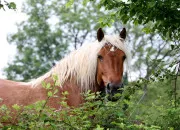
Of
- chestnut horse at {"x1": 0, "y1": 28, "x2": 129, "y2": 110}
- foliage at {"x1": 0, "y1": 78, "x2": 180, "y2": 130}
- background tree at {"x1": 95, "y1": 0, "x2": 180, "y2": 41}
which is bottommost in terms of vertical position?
foliage at {"x1": 0, "y1": 78, "x2": 180, "y2": 130}

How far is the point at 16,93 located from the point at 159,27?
213 cm

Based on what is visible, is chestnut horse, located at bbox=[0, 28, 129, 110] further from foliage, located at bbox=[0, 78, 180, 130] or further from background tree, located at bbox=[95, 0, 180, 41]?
foliage, located at bbox=[0, 78, 180, 130]

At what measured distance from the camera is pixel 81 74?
603 cm

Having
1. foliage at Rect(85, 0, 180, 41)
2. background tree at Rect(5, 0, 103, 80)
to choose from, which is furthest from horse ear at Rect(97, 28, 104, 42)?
background tree at Rect(5, 0, 103, 80)

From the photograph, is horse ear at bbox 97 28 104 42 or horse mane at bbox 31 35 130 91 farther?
horse ear at bbox 97 28 104 42

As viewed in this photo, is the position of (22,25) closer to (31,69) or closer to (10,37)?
(10,37)

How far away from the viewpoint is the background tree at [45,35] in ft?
127

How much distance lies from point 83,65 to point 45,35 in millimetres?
35383

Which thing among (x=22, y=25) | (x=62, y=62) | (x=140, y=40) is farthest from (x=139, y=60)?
(x=62, y=62)

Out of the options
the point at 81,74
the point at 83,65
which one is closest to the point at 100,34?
the point at 83,65

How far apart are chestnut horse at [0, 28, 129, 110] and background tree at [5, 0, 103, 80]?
32.4 metres

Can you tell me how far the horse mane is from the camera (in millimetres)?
6004

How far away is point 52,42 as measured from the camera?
135ft

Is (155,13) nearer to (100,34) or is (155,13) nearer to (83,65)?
(100,34)
